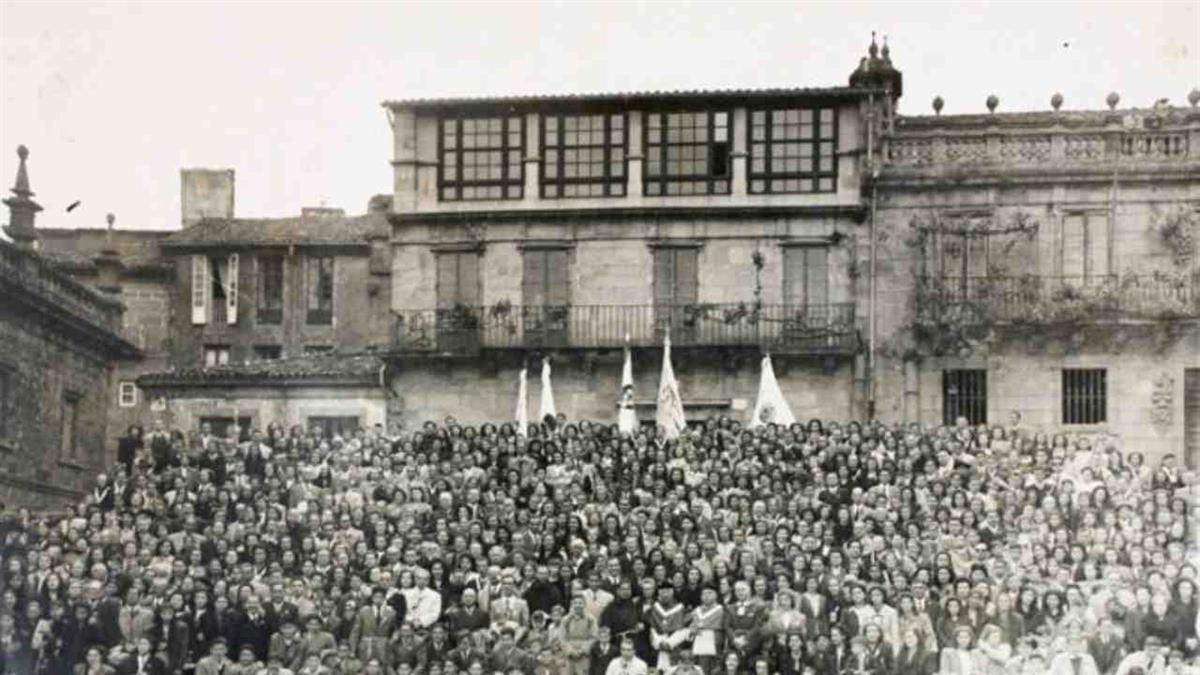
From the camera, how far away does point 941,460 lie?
24.0m

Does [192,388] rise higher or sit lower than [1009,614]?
higher

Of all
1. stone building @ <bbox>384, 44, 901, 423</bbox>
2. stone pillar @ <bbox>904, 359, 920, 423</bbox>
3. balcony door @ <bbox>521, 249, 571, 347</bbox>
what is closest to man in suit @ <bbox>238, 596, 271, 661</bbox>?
stone building @ <bbox>384, 44, 901, 423</bbox>

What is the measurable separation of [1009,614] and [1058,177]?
46.8 ft

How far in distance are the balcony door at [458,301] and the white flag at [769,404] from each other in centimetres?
589

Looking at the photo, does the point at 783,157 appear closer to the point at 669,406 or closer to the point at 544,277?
the point at 544,277

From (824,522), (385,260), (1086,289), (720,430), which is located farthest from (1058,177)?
(385,260)

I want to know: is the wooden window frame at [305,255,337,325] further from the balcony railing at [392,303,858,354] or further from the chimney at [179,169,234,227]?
the balcony railing at [392,303,858,354]

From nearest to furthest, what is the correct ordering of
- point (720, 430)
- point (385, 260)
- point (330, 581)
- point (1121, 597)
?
point (1121, 597)
point (330, 581)
point (720, 430)
point (385, 260)

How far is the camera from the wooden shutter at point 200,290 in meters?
42.5

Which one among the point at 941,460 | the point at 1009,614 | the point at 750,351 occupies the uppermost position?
the point at 750,351

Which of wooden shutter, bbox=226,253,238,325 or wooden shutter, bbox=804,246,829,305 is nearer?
wooden shutter, bbox=804,246,829,305

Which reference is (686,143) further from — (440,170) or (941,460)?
(941,460)

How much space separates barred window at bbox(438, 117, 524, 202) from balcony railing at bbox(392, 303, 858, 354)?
2.28 metres

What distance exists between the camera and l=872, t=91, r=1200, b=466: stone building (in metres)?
31.3
